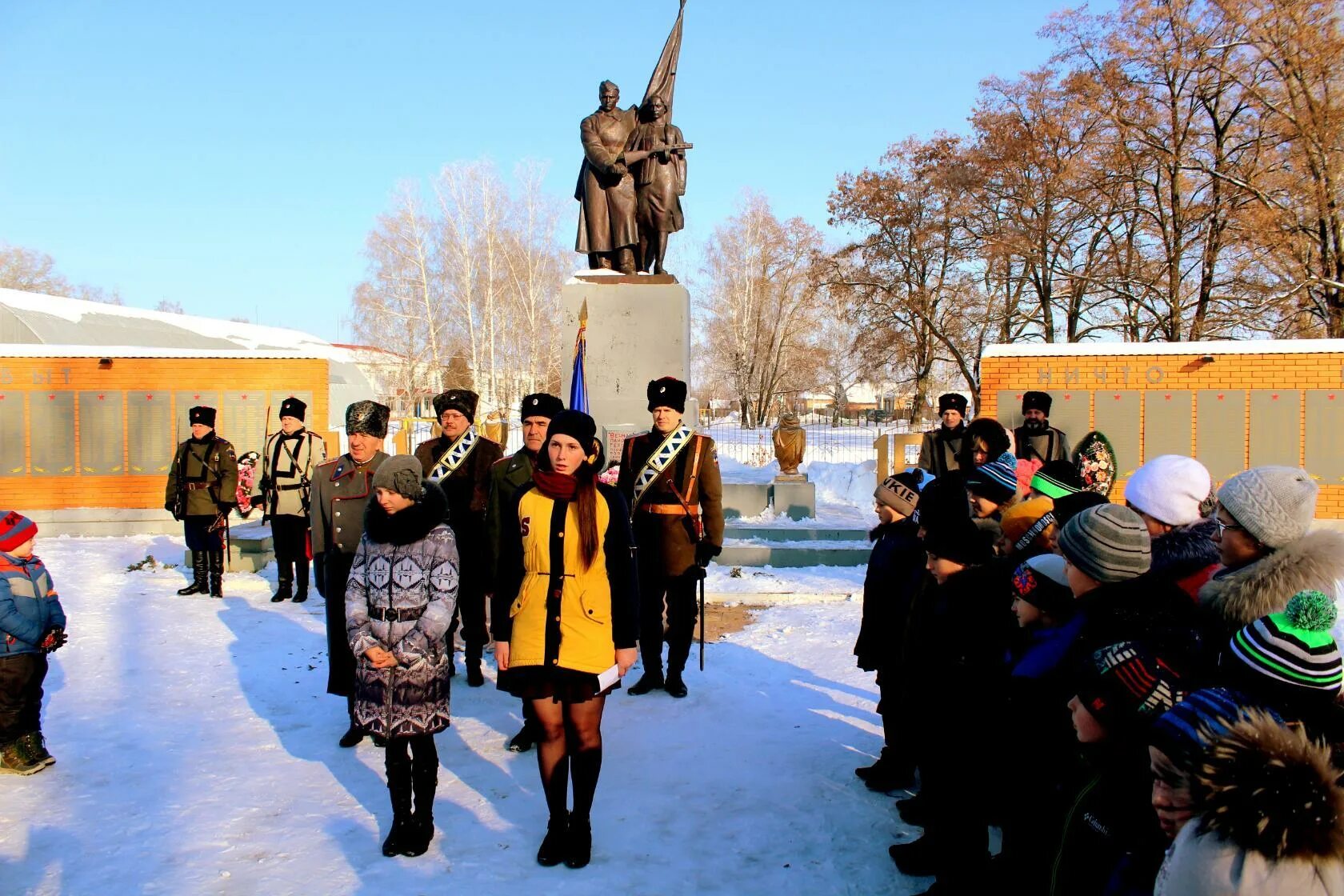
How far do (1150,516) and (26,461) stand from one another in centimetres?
1353

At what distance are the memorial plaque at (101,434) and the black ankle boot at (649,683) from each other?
10.0m

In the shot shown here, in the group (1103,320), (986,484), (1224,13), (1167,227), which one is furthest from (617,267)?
(1103,320)

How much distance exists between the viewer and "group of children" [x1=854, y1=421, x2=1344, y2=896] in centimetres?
120

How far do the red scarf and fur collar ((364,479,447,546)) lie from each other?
44cm

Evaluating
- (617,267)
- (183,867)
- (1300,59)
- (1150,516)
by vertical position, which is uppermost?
(1300,59)

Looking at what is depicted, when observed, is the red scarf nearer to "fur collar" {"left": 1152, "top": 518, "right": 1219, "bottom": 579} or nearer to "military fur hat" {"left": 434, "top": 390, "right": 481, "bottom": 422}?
"fur collar" {"left": 1152, "top": 518, "right": 1219, "bottom": 579}

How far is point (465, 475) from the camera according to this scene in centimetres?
517

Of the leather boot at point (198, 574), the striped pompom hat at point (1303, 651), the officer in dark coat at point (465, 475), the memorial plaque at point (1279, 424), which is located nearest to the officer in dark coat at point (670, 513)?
the officer in dark coat at point (465, 475)

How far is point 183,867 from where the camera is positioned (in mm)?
3033

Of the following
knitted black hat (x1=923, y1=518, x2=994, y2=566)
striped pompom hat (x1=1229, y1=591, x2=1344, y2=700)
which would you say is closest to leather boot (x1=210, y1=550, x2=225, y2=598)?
knitted black hat (x1=923, y1=518, x2=994, y2=566)

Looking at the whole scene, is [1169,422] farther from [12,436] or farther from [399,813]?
[12,436]

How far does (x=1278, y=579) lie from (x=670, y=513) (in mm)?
3246

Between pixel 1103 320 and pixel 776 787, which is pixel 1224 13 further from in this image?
pixel 776 787

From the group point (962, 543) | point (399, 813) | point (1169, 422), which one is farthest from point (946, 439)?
point (399, 813)
